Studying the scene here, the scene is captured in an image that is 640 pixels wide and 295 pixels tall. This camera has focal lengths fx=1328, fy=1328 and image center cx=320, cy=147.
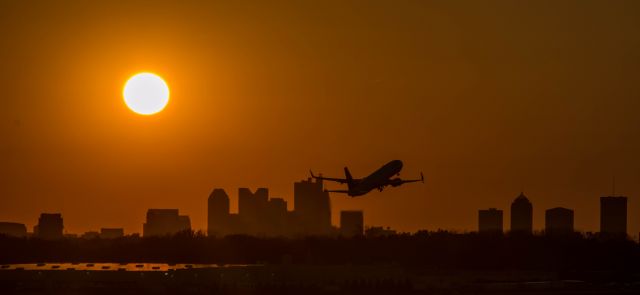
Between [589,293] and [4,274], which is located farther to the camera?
[4,274]

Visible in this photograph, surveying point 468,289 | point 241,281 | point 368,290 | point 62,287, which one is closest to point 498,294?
point 468,289

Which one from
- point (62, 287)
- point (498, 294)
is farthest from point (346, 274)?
point (62, 287)

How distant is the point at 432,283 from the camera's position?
191m

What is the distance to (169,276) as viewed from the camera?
190750 millimetres

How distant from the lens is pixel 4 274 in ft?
636

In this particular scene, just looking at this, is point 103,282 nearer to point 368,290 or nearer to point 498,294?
point 368,290

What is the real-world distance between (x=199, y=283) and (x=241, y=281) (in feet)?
20.1

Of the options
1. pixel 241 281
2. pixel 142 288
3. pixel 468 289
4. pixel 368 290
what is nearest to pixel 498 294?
pixel 468 289

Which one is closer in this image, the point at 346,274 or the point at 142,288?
the point at 142,288

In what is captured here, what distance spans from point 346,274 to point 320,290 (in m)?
13.9

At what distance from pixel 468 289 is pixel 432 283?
7.69 meters

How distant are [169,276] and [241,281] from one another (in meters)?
10.7

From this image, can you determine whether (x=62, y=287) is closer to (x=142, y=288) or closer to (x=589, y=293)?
(x=142, y=288)

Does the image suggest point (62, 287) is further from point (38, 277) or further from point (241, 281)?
point (241, 281)
